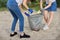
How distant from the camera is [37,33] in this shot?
768 cm

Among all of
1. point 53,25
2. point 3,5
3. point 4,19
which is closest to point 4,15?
point 4,19

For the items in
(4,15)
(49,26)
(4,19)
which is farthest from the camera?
(4,15)

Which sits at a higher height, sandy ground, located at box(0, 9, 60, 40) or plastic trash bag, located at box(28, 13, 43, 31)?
plastic trash bag, located at box(28, 13, 43, 31)

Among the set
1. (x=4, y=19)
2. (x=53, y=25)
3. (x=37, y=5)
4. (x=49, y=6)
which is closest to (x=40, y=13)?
(x=49, y=6)

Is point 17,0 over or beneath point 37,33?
over

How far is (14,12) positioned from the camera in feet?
23.0

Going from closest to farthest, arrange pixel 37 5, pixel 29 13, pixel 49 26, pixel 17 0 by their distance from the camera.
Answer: pixel 17 0
pixel 29 13
pixel 49 26
pixel 37 5

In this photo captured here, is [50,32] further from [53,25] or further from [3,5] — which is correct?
[3,5]

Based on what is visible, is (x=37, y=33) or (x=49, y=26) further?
(x=49, y=26)

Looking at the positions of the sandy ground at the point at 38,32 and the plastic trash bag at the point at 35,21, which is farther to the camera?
the plastic trash bag at the point at 35,21

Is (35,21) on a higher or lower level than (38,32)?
higher

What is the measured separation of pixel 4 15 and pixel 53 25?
2453mm

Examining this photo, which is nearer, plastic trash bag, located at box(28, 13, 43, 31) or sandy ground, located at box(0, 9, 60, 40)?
sandy ground, located at box(0, 9, 60, 40)

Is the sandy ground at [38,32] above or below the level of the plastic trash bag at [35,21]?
below
